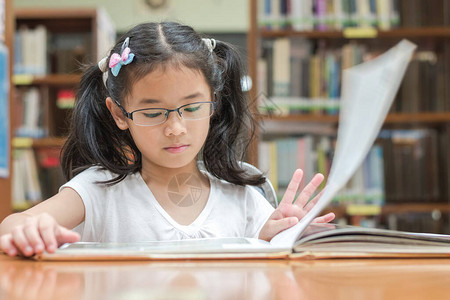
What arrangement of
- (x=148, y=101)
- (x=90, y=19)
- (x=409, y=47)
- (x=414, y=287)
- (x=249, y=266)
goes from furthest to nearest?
1. (x=90, y=19)
2. (x=148, y=101)
3. (x=409, y=47)
4. (x=249, y=266)
5. (x=414, y=287)

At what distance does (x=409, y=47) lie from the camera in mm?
808

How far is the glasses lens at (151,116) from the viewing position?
1119 millimetres

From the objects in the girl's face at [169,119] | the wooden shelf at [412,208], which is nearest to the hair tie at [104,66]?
Result: the girl's face at [169,119]

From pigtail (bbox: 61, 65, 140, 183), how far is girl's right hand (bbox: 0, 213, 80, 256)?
0.46 metres

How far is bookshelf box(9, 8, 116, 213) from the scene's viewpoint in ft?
12.8

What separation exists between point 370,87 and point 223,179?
603 millimetres

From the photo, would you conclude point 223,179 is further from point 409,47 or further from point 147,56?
point 409,47

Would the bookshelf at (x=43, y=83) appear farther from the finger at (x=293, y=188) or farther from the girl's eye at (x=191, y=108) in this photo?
the finger at (x=293, y=188)

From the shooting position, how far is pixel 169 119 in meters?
1.11

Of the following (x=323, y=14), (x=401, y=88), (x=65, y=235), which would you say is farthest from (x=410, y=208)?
(x=65, y=235)

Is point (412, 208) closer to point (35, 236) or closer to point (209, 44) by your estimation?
point (209, 44)

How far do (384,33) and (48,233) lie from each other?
2.45 metres

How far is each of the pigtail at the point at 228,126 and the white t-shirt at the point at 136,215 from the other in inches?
2.1

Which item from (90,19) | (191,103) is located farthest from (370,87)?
(90,19)
